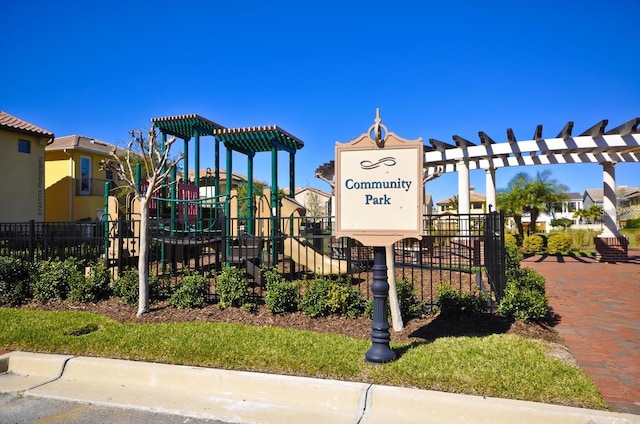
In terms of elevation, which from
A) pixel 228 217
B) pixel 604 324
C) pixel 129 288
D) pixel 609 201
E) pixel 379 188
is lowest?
pixel 604 324

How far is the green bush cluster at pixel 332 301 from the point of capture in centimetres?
660

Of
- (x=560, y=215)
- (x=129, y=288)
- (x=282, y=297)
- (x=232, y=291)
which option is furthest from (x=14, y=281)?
(x=560, y=215)

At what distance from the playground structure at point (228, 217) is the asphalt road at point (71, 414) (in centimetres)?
393

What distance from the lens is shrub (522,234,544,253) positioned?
20.0 meters

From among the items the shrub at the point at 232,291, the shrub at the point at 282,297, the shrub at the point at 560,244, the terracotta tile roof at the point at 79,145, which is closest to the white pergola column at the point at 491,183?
the shrub at the point at 560,244

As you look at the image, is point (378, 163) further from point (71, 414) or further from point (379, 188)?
point (71, 414)

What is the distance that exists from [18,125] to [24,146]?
→ 2.97 feet

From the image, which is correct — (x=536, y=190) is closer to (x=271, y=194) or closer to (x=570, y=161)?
(x=570, y=161)

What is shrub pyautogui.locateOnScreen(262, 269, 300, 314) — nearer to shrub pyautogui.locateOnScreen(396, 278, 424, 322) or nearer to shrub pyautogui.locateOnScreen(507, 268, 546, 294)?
shrub pyautogui.locateOnScreen(396, 278, 424, 322)

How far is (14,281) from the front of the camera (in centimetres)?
848

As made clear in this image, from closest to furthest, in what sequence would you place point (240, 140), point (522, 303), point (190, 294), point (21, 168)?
1. point (522, 303)
2. point (190, 294)
3. point (240, 140)
4. point (21, 168)

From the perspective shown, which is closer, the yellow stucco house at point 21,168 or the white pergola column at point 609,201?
the white pergola column at point 609,201

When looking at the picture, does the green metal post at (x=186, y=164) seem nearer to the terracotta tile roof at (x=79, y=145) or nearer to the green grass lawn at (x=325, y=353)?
the green grass lawn at (x=325, y=353)

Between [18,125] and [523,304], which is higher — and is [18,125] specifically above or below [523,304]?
above
